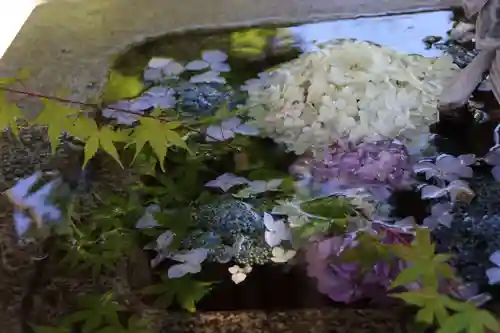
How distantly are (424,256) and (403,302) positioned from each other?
46 mm

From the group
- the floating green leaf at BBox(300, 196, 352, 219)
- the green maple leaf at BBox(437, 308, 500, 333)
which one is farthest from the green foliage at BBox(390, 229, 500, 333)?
the floating green leaf at BBox(300, 196, 352, 219)

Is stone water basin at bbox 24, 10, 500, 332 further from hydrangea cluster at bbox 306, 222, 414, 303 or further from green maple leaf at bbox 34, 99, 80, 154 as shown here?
green maple leaf at bbox 34, 99, 80, 154

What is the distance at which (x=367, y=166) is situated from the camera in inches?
30.9

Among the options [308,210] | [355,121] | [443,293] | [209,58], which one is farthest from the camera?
[209,58]

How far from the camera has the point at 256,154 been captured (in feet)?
2.74

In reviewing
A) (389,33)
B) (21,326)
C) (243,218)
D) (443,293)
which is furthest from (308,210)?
(389,33)

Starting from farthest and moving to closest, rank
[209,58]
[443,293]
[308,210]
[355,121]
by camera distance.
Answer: [209,58]
[355,121]
[308,210]
[443,293]

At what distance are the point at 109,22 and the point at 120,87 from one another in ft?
0.73

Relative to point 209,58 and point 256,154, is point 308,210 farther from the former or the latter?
point 209,58

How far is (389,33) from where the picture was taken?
1.04m

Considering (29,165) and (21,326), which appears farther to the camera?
(29,165)

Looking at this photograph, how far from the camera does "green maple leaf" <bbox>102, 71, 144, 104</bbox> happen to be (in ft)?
3.13

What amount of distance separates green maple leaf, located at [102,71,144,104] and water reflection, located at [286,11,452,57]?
251 millimetres

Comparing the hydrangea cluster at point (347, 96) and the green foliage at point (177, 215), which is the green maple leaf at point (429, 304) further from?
the hydrangea cluster at point (347, 96)
